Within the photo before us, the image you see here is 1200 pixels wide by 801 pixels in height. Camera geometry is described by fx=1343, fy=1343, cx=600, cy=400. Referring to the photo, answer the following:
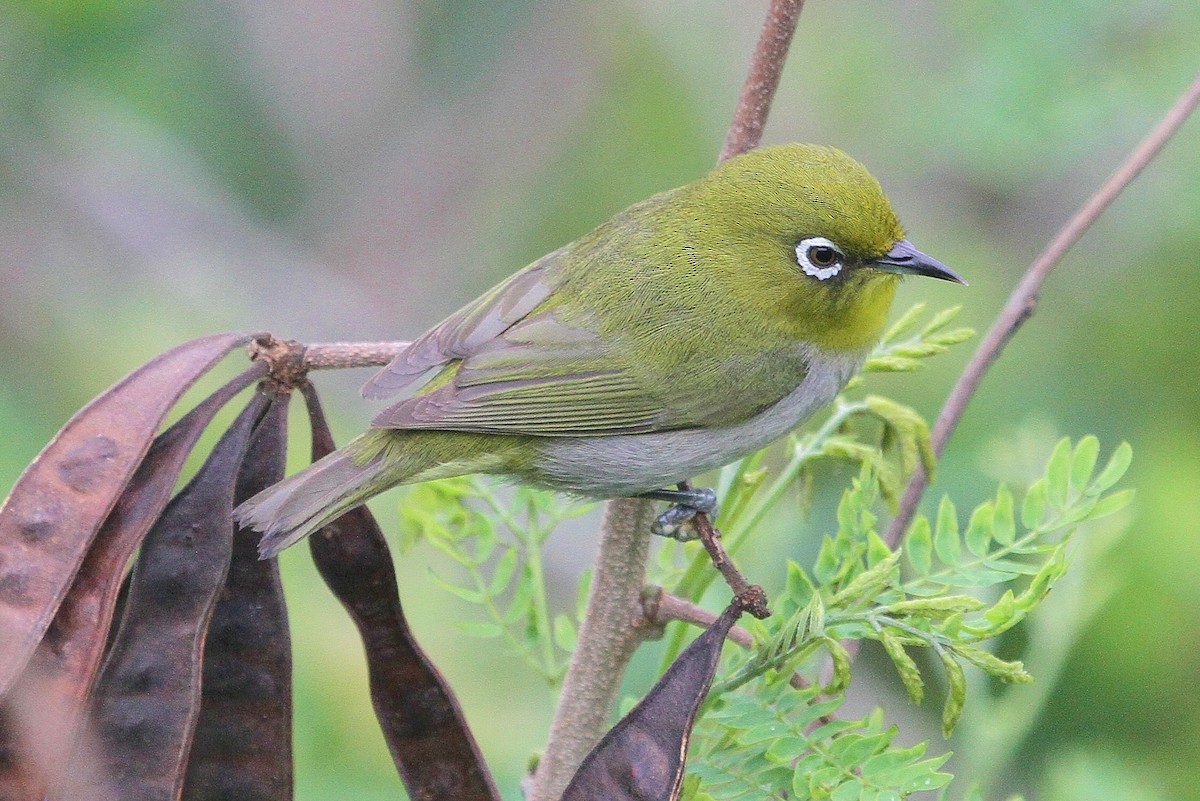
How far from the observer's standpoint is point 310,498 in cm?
245

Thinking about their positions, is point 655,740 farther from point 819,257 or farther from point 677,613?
point 819,257

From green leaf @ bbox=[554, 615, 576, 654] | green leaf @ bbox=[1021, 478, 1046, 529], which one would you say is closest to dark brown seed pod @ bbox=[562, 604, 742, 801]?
green leaf @ bbox=[1021, 478, 1046, 529]

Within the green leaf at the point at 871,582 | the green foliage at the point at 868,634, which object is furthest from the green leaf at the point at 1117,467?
the green leaf at the point at 871,582

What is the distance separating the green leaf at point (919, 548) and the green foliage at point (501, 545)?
78 centimetres

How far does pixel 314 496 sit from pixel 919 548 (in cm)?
109

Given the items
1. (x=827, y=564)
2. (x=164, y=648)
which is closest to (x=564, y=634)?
(x=827, y=564)

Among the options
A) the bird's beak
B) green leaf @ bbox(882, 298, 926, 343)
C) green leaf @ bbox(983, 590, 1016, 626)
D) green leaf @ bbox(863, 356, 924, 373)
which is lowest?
green leaf @ bbox(983, 590, 1016, 626)

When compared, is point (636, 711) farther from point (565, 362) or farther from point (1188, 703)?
point (1188, 703)

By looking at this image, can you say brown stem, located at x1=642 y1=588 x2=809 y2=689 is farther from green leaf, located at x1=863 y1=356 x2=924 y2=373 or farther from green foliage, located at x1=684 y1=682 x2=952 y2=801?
green leaf, located at x1=863 y1=356 x2=924 y2=373

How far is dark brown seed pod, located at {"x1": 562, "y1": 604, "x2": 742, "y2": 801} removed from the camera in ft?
6.75

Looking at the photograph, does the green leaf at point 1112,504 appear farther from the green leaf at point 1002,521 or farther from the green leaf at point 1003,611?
the green leaf at point 1003,611

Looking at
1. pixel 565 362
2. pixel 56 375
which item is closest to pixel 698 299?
pixel 565 362

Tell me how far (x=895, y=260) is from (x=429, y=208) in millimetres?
5111

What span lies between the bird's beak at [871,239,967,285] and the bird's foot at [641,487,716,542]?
2.74 feet
